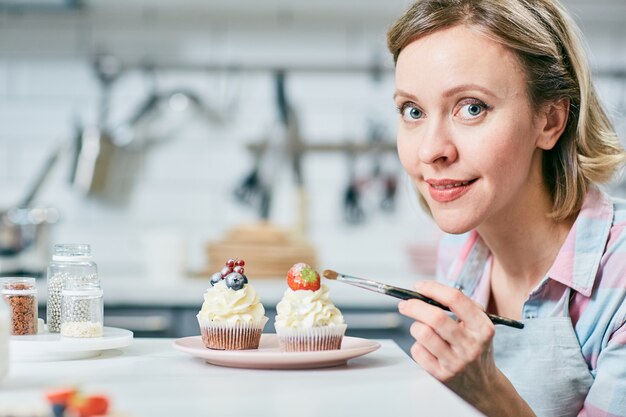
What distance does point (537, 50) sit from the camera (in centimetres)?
149

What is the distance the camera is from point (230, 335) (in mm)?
1233

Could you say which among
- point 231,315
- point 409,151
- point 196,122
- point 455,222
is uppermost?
point 196,122

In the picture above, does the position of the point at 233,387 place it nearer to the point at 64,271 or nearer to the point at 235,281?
the point at 235,281

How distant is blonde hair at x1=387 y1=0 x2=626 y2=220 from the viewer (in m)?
1.48

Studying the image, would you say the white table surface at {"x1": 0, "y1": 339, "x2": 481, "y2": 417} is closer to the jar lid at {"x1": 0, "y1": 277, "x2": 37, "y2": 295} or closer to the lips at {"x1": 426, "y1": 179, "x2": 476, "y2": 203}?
the jar lid at {"x1": 0, "y1": 277, "x2": 37, "y2": 295}

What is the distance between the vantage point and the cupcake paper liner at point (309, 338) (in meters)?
1.21

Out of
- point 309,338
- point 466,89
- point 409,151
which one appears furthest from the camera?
point 409,151

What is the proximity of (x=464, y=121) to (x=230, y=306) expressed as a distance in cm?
49

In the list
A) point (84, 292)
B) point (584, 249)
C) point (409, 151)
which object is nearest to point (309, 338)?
point (84, 292)

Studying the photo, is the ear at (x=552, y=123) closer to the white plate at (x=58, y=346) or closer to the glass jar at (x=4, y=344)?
the white plate at (x=58, y=346)

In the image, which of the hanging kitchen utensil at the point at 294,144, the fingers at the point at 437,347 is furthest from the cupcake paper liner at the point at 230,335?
the hanging kitchen utensil at the point at 294,144

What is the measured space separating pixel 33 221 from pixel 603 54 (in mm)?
2195

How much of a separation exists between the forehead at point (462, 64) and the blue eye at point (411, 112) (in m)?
0.04

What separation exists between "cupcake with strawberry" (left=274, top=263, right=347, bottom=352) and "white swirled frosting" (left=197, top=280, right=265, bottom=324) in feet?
0.13
